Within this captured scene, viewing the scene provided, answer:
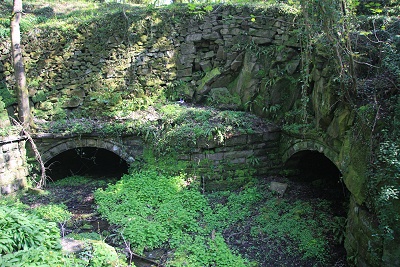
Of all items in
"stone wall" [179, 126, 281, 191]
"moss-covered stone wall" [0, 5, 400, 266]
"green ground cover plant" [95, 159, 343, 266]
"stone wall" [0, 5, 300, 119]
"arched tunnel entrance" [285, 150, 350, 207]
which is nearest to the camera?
"green ground cover plant" [95, 159, 343, 266]

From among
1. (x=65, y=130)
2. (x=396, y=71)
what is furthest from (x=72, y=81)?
(x=396, y=71)

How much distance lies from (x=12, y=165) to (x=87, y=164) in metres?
2.91

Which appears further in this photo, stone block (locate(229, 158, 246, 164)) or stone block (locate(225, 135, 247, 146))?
stone block (locate(229, 158, 246, 164))

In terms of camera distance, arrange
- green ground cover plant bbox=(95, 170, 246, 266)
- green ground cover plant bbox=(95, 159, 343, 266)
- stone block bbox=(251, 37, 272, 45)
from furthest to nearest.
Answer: stone block bbox=(251, 37, 272, 45) → green ground cover plant bbox=(95, 159, 343, 266) → green ground cover plant bbox=(95, 170, 246, 266)

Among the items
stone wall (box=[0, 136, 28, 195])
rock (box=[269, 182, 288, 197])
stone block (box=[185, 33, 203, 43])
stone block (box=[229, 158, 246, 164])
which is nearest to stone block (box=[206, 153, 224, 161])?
stone block (box=[229, 158, 246, 164])

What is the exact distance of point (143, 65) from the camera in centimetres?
1127

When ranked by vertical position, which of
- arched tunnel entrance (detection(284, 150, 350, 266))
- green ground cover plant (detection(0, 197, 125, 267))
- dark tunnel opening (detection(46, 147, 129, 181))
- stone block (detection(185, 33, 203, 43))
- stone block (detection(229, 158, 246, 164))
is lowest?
dark tunnel opening (detection(46, 147, 129, 181))

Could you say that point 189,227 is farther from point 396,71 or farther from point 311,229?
point 396,71

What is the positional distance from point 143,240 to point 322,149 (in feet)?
15.4

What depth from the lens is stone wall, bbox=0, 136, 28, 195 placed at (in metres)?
8.79

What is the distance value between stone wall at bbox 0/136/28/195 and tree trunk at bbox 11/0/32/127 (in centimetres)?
73

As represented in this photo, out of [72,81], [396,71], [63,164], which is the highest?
[396,71]

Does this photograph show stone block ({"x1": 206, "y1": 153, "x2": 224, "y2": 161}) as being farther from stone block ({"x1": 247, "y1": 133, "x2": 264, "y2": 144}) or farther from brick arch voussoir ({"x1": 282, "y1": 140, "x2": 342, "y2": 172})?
brick arch voussoir ({"x1": 282, "y1": 140, "x2": 342, "y2": 172})

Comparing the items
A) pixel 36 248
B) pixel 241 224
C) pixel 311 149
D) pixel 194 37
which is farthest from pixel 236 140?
pixel 36 248
